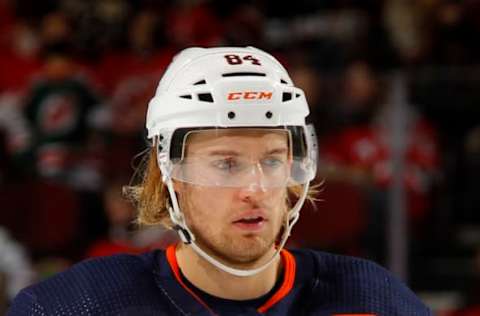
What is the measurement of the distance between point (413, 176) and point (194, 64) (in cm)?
233

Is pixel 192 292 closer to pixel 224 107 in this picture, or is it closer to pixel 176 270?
pixel 176 270

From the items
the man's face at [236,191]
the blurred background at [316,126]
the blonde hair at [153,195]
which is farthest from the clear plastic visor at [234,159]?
the blurred background at [316,126]

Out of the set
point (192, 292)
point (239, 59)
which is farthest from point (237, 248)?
point (239, 59)

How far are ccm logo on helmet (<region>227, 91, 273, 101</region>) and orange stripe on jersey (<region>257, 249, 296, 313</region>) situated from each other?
34 cm

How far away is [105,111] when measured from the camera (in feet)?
17.4

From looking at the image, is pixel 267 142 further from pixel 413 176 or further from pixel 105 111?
pixel 105 111

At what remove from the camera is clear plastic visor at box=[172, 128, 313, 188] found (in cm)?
225

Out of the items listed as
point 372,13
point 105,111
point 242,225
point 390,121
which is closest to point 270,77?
point 242,225

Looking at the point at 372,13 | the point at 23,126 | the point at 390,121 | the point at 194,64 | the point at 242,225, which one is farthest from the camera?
the point at 372,13

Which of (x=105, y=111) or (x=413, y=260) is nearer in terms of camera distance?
(x=413, y=260)

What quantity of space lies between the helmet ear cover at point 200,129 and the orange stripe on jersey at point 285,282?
0.21m

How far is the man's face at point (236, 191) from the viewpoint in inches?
87.7

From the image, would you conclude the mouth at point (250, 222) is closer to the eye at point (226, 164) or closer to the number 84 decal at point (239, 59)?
the eye at point (226, 164)

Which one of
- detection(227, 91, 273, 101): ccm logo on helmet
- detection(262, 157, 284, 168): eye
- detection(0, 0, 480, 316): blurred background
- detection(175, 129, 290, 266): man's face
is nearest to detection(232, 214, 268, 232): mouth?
detection(175, 129, 290, 266): man's face
